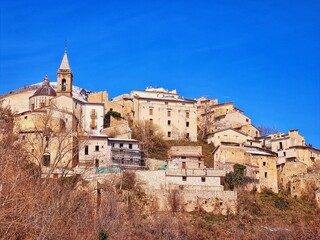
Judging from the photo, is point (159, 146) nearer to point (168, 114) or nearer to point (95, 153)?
point (168, 114)

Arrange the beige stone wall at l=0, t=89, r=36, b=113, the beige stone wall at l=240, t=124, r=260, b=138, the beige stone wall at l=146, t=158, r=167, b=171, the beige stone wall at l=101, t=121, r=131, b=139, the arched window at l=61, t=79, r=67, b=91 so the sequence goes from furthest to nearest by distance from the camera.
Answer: the beige stone wall at l=240, t=124, r=260, b=138 → the beige stone wall at l=0, t=89, r=36, b=113 → the arched window at l=61, t=79, r=67, b=91 → the beige stone wall at l=101, t=121, r=131, b=139 → the beige stone wall at l=146, t=158, r=167, b=171

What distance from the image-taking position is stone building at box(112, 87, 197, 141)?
232 feet

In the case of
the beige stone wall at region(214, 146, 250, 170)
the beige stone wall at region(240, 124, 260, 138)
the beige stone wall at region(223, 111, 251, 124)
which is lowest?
the beige stone wall at region(214, 146, 250, 170)

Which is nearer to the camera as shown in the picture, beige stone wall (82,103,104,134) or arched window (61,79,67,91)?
beige stone wall (82,103,104,134)

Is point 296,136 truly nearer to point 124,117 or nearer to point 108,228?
point 124,117

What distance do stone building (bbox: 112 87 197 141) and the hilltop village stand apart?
0.38 ft

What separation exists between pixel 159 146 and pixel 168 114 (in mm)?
6416

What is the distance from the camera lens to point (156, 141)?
219ft

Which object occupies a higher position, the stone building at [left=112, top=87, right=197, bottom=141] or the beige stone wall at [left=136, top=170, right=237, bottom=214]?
the stone building at [left=112, top=87, right=197, bottom=141]

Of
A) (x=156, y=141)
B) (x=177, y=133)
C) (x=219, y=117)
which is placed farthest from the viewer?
(x=219, y=117)

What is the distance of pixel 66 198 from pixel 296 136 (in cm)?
4757

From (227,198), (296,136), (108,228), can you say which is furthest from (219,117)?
(108,228)

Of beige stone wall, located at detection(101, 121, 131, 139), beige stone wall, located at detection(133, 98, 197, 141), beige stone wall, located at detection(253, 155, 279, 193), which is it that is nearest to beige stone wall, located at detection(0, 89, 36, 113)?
beige stone wall, located at detection(101, 121, 131, 139)

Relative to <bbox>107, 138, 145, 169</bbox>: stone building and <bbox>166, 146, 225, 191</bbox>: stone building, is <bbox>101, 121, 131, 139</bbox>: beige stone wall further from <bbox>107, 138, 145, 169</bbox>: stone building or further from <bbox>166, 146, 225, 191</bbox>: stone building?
<bbox>166, 146, 225, 191</bbox>: stone building
